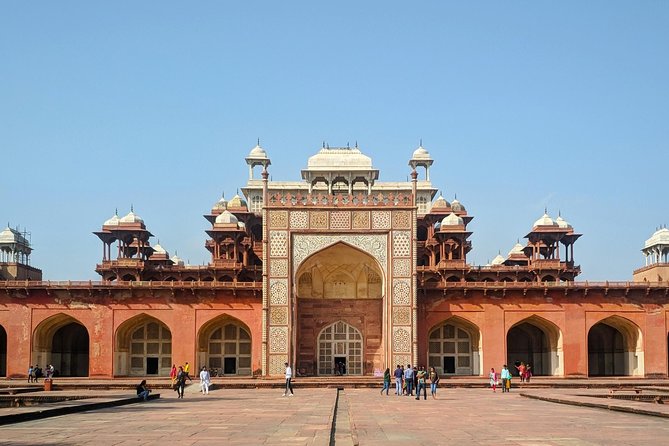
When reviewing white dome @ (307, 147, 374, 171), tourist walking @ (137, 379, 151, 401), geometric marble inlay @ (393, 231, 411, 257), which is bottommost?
tourist walking @ (137, 379, 151, 401)

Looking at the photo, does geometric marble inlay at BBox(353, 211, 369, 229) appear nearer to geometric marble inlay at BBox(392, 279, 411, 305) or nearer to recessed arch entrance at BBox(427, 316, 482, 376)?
geometric marble inlay at BBox(392, 279, 411, 305)

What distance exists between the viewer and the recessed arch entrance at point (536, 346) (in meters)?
32.5

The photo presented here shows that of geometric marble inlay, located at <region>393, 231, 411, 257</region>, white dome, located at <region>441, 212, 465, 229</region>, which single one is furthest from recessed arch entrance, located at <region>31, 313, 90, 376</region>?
white dome, located at <region>441, 212, 465, 229</region>

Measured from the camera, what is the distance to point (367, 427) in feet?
40.1

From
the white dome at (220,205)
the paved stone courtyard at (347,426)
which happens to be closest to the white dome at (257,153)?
the white dome at (220,205)

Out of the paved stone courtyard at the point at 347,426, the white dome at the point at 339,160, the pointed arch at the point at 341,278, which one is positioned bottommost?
the paved stone courtyard at the point at 347,426

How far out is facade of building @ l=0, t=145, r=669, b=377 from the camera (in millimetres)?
30922

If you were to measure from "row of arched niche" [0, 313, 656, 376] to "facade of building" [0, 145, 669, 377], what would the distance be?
0.05 meters

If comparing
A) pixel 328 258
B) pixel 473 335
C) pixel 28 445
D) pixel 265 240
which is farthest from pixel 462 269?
pixel 28 445

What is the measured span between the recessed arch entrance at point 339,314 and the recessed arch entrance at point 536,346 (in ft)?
17.5

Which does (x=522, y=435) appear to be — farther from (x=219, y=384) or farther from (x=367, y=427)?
(x=219, y=384)

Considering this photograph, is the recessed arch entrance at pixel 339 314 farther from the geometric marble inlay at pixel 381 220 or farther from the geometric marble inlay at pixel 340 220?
the geometric marble inlay at pixel 381 220

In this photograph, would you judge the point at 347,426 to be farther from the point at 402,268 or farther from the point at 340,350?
the point at 340,350

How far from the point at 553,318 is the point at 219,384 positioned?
1274 cm
